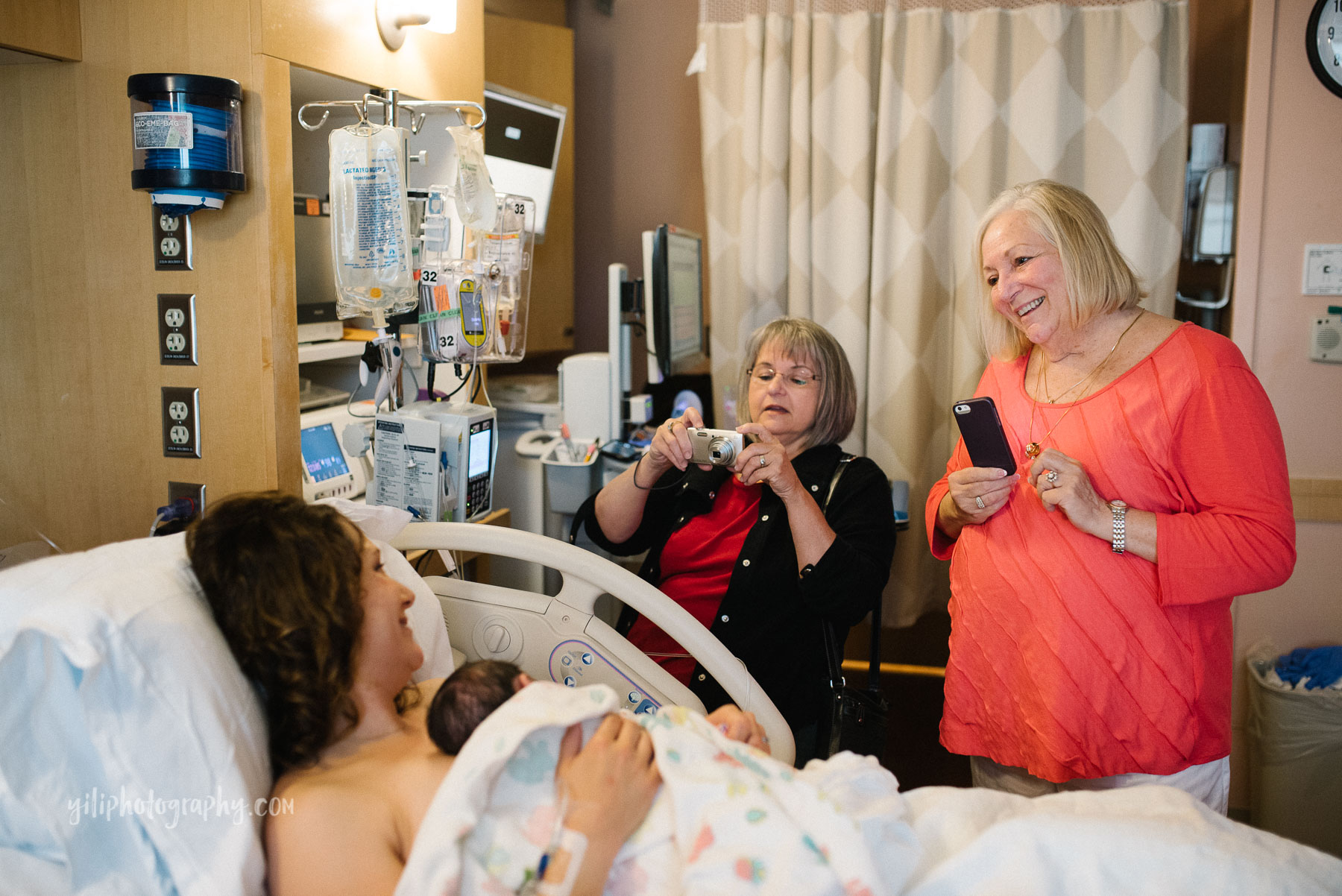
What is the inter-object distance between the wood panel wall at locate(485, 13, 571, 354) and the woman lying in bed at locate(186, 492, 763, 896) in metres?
2.14

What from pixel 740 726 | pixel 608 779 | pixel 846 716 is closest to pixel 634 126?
pixel 846 716

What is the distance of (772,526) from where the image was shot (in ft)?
6.08

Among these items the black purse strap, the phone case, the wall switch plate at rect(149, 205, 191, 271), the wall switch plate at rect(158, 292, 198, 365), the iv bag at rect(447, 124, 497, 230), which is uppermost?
the iv bag at rect(447, 124, 497, 230)

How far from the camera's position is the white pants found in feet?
4.95

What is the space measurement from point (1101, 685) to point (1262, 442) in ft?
1.46

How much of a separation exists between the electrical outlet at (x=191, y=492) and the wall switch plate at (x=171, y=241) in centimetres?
41

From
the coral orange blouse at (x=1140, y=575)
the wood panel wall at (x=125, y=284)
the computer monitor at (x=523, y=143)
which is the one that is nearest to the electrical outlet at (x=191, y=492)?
the wood panel wall at (x=125, y=284)

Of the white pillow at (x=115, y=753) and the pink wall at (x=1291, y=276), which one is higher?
the pink wall at (x=1291, y=276)

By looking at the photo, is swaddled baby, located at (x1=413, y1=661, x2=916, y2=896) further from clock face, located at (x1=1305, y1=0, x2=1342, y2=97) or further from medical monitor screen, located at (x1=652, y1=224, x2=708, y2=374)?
clock face, located at (x1=1305, y1=0, x2=1342, y2=97)

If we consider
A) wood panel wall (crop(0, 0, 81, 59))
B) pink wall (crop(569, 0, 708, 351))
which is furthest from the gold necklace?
pink wall (crop(569, 0, 708, 351))

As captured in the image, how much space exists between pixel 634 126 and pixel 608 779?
3.00 m

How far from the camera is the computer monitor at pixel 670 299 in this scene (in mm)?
2562

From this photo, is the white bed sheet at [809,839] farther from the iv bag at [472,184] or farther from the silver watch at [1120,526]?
the iv bag at [472,184]

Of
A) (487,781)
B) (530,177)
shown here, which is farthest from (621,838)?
(530,177)
